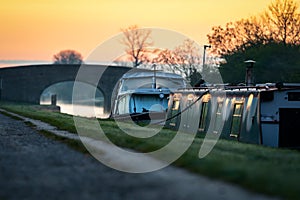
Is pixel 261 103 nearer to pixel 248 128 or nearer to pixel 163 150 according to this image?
pixel 248 128

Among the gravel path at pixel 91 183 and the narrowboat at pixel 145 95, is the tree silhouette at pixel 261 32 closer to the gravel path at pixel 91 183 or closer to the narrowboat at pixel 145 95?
the narrowboat at pixel 145 95

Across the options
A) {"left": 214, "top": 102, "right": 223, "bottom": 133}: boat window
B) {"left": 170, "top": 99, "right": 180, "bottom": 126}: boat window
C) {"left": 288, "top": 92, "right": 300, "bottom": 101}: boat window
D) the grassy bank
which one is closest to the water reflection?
{"left": 170, "top": 99, "right": 180, "bottom": 126}: boat window

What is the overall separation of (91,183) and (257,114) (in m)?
10.1

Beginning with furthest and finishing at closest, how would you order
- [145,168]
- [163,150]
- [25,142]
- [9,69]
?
1. [9,69]
2. [25,142]
3. [163,150]
4. [145,168]

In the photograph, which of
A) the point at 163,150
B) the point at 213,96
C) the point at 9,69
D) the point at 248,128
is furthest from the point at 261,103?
the point at 9,69

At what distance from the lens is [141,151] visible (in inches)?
515

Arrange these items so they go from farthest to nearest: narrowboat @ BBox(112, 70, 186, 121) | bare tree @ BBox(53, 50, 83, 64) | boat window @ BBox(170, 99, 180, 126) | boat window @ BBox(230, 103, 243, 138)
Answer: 1. bare tree @ BBox(53, 50, 83, 64)
2. narrowboat @ BBox(112, 70, 186, 121)
3. boat window @ BBox(170, 99, 180, 126)
4. boat window @ BBox(230, 103, 243, 138)

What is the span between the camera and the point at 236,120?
769 inches

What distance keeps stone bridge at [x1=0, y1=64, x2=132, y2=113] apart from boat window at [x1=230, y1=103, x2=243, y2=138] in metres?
55.1

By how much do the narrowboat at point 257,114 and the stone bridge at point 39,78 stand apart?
53.7m

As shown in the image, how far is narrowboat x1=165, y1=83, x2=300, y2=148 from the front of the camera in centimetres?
1791

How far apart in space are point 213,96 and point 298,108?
4321 millimetres

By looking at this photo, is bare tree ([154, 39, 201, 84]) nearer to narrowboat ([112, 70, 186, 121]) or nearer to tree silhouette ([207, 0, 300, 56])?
tree silhouette ([207, 0, 300, 56])

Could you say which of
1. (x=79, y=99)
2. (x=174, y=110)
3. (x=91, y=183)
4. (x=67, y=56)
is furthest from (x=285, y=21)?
(x=67, y=56)
